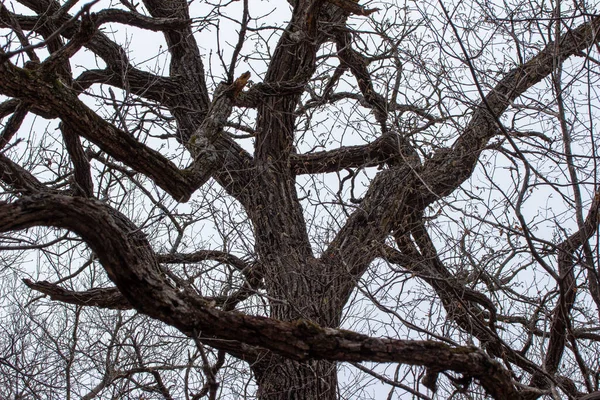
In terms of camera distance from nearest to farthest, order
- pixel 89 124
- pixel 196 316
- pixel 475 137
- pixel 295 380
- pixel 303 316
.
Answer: pixel 196 316, pixel 89 124, pixel 303 316, pixel 295 380, pixel 475 137

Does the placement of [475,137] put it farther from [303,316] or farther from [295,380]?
[295,380]

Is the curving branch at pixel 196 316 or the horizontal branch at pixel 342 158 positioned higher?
the horizontal branch at pixel 342 158

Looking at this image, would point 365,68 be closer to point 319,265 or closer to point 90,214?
point 319,265

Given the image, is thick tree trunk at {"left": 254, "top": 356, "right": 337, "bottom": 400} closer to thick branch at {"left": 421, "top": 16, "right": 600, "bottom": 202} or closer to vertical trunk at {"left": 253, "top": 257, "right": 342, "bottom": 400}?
vertical trunk at {"left": 253, "top": 257, "right": 342, "bottom": 400}

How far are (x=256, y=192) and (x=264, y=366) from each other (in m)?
1.81

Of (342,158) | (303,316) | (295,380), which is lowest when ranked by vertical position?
(295,380)

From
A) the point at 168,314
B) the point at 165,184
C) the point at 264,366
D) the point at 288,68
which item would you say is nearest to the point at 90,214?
the point at 168,314

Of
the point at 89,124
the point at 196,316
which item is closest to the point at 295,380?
the point at 196,316

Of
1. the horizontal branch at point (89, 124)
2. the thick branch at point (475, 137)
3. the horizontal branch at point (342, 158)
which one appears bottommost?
the horizontal branch at point (89, 124)

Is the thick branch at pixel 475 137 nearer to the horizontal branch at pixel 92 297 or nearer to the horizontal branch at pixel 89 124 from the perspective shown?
the horizontal branch at pixel 89 124

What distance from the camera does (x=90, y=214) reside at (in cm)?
254

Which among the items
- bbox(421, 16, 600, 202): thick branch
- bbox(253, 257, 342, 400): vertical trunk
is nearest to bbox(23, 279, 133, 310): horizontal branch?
bbox(253, 257, 342, 400): vertical trunk

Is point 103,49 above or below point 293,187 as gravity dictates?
above

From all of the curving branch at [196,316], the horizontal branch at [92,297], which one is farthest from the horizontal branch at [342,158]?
the curving branch at [196,316]
